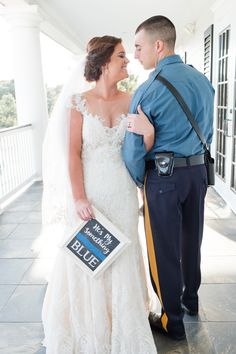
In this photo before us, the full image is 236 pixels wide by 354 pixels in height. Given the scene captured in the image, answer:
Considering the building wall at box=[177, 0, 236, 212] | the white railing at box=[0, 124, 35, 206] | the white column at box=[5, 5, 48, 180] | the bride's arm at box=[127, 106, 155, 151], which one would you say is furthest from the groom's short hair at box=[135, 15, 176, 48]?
the white column at box=[5, 5, 48, 180]

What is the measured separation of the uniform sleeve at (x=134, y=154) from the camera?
1565 millimetres

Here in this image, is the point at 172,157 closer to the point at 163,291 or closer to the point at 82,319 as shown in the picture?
the point at 163,291

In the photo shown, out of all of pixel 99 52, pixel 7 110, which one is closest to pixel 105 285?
pixel 99 52

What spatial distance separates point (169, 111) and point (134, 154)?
0.81 feet

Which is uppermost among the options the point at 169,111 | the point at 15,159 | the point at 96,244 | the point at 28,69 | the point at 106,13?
the point at 106,13

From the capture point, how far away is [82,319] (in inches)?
69.2

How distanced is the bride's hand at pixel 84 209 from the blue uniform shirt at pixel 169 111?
0.26 meters

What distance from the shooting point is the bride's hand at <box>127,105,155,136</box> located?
152 centimetres

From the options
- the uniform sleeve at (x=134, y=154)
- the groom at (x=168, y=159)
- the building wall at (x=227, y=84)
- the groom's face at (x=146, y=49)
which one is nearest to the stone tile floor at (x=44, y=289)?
the groom at (x=168, y=159)

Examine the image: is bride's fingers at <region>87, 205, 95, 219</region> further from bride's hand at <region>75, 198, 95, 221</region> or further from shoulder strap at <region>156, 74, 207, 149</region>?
shoulder strap at <region>156, 74, 207, 149</region>

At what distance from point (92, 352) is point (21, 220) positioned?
8.13 ft

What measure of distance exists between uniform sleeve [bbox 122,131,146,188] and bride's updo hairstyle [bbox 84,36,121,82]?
35cm

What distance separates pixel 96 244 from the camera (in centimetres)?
167

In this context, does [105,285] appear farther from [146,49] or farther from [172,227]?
[146,49]
